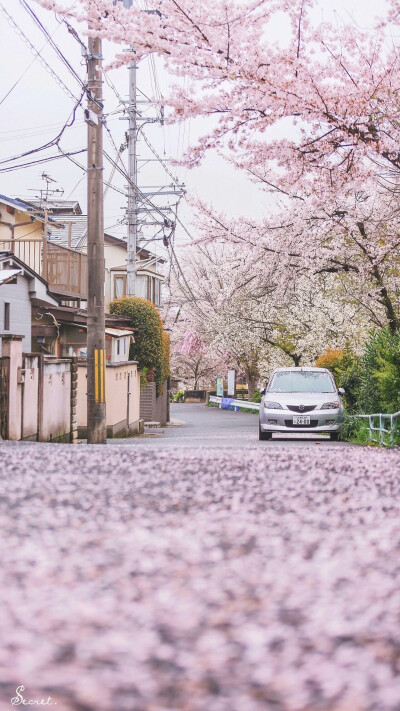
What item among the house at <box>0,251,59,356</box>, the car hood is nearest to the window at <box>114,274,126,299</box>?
the house at <box>0,251,59,356</box>

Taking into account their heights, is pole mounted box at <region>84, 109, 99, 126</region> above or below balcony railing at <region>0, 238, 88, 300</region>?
above

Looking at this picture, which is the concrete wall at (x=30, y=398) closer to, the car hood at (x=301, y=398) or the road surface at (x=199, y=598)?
the car hood at (x=301, y=398)

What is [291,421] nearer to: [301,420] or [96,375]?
[301,420]

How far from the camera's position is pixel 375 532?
4.10 m

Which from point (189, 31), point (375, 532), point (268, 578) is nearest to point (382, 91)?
point (189, 31)

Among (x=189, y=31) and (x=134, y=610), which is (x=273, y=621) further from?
(x=189, y=31)

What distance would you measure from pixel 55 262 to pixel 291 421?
31.3 ft

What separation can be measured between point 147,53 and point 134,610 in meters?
10.0

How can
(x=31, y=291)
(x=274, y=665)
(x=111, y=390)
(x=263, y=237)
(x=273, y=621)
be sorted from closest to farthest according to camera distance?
(x=274, y=665) → (x=273, y=621) → (x=31, y=291) → (x=263, y=237) → (x=111, y=390)

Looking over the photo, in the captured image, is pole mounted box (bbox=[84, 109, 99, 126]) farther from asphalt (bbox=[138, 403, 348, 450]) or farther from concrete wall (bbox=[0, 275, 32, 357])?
asphalt (bbox=[138, 403, 348, 450])

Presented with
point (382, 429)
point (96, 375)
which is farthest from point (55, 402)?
point (382, 429)

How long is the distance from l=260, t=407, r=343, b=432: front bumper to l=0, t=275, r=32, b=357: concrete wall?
5.60 m

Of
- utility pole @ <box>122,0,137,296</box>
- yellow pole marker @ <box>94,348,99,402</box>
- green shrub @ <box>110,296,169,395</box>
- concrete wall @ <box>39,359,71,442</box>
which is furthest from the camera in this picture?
green shrub @ <box>110,296,169,395</box>

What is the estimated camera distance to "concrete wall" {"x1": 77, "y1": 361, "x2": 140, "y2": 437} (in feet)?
68.3
